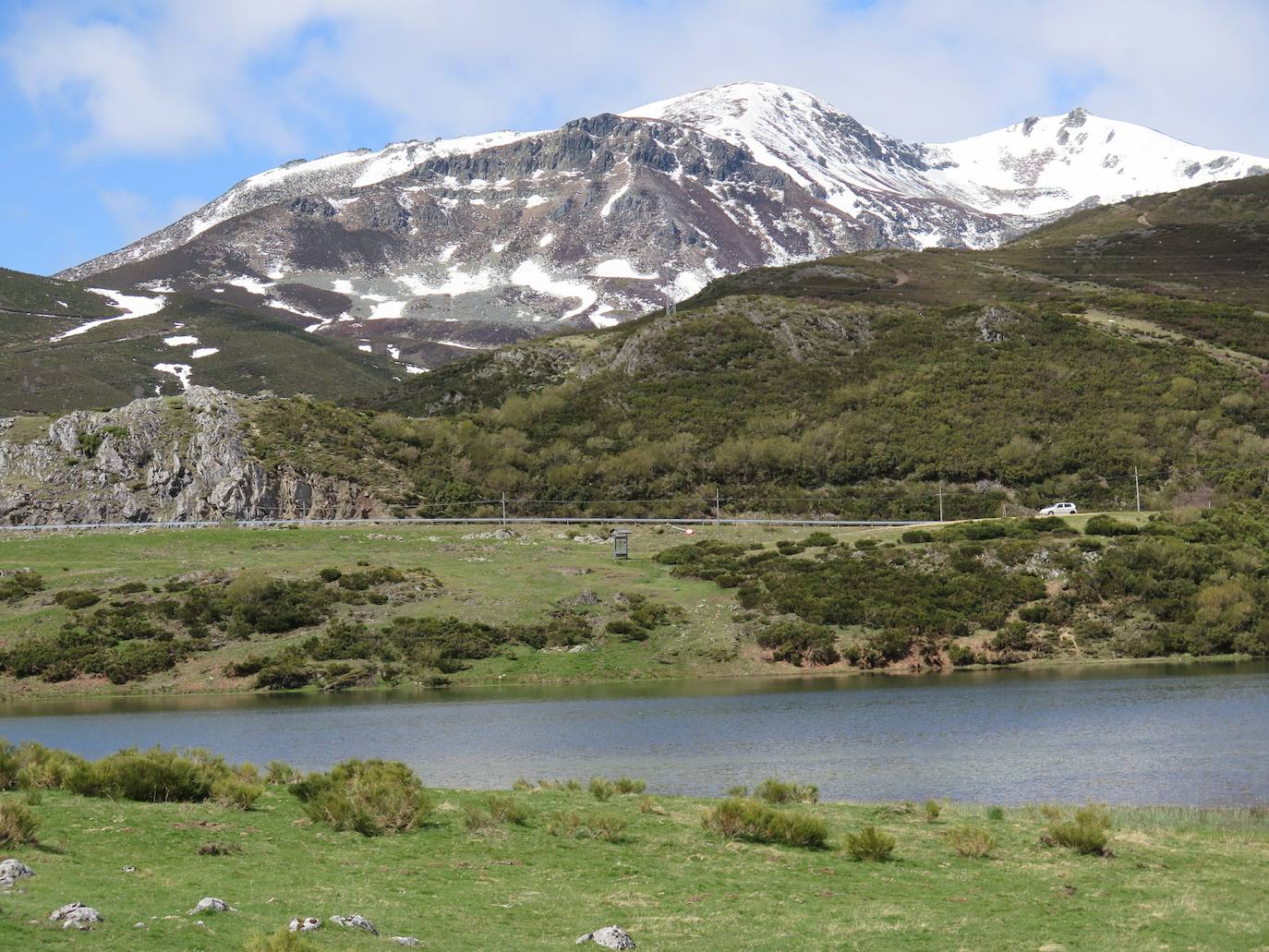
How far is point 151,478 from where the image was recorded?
89.4 m

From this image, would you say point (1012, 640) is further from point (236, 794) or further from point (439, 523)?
point (236, 794)

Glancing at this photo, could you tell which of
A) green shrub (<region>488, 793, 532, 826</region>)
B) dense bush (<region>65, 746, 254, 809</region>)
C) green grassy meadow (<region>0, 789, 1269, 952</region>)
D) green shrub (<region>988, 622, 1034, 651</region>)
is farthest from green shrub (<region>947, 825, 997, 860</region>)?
green shrub (<region>988, 622, 1034, 651</region>)

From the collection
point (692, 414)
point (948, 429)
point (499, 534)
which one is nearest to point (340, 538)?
point (499, 534)

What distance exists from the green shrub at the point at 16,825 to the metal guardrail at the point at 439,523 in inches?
2610

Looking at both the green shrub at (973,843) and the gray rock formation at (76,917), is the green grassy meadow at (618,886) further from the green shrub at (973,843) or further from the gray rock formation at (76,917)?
the green shrub at (973,843)

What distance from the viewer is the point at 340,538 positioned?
7700 cm

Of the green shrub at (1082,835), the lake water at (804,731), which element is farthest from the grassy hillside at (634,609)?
the green shrub at (1082,835)

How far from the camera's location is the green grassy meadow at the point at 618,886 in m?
13.9

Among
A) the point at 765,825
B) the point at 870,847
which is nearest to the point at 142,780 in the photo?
the point at 765,825

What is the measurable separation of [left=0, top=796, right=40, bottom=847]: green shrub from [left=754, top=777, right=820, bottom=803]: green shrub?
13.0 metres

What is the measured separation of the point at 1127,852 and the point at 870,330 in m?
108

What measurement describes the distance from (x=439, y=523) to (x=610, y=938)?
72691mm

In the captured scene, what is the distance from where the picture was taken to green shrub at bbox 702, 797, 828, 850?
65.5ft

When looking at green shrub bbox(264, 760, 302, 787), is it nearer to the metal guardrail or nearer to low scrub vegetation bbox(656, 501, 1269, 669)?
Result: low scrub vegetation bbox(656, 501, 1269, 669)
